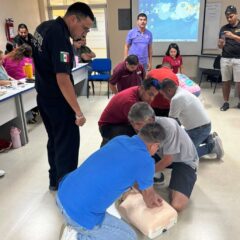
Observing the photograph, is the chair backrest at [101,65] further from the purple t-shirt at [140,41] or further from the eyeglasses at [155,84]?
the eyeglasses at [155,84]

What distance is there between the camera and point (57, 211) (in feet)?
7.09

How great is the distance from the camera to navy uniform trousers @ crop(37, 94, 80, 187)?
207 cm

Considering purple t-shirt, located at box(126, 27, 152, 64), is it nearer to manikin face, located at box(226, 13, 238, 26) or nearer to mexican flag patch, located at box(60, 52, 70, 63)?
manikin face, located at box(226, 13, 238, 26)

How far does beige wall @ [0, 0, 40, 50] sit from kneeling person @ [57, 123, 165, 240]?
4844 mm

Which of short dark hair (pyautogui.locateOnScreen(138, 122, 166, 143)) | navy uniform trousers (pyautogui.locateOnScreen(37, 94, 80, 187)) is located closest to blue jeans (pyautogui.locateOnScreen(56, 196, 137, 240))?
short dark hair (pyautogui.locateOnScreen(138, 122, 166, 143))

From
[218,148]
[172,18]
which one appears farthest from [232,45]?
[218,148]

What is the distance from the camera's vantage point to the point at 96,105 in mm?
4922

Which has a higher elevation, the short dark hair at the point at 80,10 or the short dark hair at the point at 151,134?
the short dark hair at the point at 80,10

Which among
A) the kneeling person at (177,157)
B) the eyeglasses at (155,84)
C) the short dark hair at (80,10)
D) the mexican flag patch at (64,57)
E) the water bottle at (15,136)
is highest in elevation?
the short dark hair at (80,10)

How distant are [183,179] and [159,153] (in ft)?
0.91

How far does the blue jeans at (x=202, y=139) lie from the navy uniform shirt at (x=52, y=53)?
1.30 metres

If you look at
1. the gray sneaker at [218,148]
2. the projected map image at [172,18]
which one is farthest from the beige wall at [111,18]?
the gray sneaker at [218,148]

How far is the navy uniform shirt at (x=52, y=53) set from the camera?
73.1 inches

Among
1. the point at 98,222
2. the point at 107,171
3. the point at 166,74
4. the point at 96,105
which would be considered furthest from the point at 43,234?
the point at 96,105
